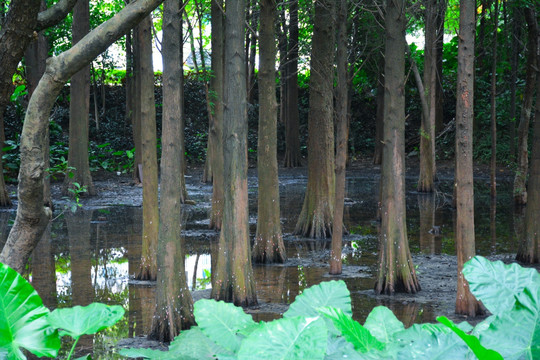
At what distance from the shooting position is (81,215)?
17078mm

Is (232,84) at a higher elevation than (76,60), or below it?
higher

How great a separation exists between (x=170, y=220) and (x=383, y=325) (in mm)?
6336

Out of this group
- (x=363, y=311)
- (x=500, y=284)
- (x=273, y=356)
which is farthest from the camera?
(x=363, y=311)

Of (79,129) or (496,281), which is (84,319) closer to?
(496,281)

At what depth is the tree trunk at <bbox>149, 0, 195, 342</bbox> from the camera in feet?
24.2

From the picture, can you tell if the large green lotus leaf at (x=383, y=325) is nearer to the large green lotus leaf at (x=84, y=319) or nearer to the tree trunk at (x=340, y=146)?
the large green lotus leaf at (x=84, y=319)

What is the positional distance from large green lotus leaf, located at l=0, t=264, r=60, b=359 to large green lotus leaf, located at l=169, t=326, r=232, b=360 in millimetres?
264

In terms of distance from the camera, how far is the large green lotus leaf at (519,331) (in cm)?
113

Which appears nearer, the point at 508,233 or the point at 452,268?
the point at 452,268

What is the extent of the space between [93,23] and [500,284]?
30635 mm

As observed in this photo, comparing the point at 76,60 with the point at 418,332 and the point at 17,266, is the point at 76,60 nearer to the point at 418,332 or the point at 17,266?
the point at 17,266

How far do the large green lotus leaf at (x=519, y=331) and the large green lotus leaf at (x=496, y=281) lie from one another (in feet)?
0.41

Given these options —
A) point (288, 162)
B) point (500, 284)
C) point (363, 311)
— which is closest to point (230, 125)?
point (363, 311)

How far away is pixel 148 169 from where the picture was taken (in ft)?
32.9
